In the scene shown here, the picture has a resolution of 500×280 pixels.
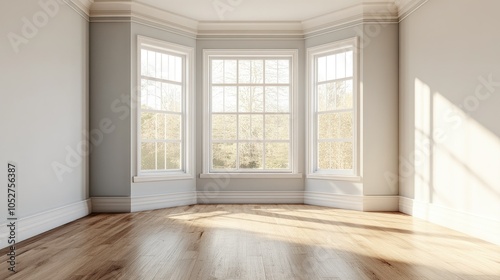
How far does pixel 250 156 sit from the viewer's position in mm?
7082

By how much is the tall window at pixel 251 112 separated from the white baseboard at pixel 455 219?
205cm

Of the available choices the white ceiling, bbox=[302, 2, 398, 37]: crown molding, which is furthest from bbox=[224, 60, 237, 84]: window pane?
bbox=[302, 2, 398, 37]: crown molding

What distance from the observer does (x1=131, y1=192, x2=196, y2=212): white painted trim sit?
6129 mm

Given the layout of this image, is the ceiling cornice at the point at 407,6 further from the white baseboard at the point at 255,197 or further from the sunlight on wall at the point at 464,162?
the white baseboard at the point at 255,197

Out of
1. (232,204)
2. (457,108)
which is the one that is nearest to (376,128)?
(457,108)

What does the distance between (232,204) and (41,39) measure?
3629 mm

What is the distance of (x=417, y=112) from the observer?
18.4ft

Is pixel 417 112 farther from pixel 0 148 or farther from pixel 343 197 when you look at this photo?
pixel 0 148

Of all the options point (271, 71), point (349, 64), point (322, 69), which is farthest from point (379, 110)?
point (271, 71)

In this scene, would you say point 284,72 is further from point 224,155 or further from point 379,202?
point 379,202

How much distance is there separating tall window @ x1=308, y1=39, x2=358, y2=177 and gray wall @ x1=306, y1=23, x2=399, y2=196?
0.15 metres

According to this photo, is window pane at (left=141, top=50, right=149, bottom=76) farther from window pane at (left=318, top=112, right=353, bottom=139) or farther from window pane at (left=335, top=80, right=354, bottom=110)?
window pane at (left=335, top=80, right=354, bottom=110)

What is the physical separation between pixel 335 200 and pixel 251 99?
2.14 metres

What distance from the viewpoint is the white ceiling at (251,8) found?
6062mm
